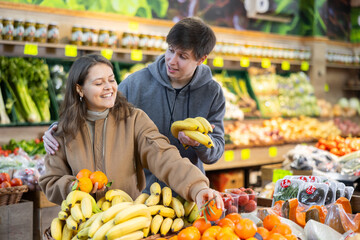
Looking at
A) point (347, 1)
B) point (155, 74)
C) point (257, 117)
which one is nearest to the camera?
point (155, 74)

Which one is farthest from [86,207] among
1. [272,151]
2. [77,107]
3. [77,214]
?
[272,151]

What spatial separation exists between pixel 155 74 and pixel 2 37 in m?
2.29

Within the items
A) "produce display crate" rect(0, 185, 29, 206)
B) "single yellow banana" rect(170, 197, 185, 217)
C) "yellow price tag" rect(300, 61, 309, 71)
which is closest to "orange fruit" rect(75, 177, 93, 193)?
"single yellow banana" rect(170, 197, 185, 217)

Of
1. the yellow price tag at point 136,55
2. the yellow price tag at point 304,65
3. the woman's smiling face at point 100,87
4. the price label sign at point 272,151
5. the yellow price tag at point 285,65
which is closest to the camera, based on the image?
the woman's smiling face at point 100,87

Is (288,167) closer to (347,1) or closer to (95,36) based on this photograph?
(95,36)

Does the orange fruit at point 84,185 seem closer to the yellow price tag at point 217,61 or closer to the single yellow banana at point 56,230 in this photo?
the single yellow banana at point 56,230

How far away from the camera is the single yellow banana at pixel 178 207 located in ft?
6.41

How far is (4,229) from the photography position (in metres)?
3.24

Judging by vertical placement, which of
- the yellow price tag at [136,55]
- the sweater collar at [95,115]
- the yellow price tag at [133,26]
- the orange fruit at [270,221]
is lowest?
the orange fruit at [270,221]

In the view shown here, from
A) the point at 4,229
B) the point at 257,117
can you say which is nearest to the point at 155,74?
the point at 4,229

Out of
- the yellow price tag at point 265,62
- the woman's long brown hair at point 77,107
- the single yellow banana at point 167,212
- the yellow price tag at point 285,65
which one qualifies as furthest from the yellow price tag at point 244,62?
the single yellow banana at point 167,212

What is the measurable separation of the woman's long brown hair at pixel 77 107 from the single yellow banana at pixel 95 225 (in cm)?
61

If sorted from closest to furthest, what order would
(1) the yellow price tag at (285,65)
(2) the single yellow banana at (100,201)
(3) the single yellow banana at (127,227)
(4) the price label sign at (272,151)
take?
(3) the single yellow banana at (127,227) < (2) the single yellow banana at (100,201) < (4) the price label sign at (272,151) < (1) the yellow price tag at (285,65)

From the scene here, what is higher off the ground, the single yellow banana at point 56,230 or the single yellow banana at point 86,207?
the single yellow banana at point 86,207
